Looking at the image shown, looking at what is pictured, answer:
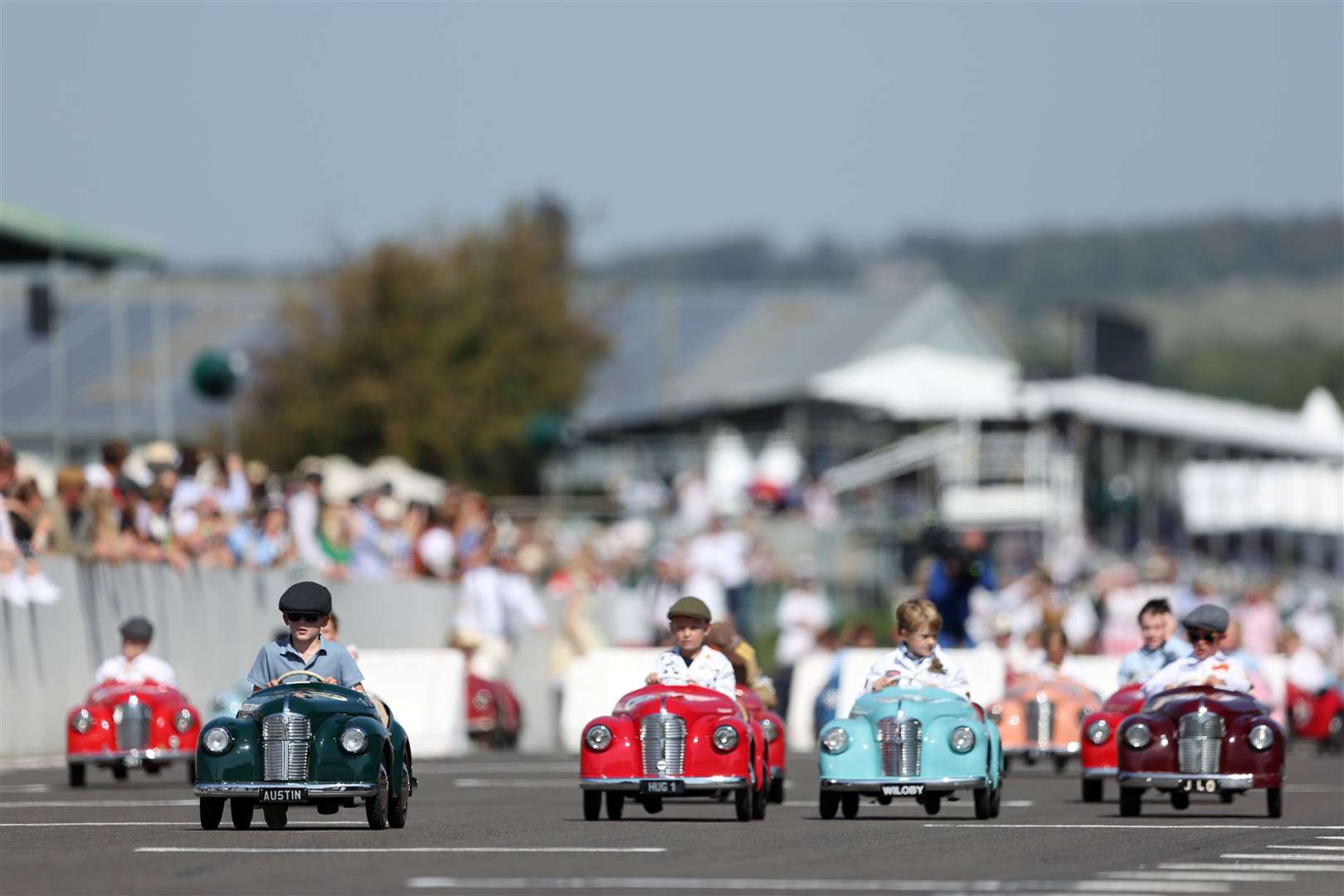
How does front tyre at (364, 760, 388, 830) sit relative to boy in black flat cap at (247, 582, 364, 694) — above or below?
below

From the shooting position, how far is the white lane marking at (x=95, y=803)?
19953 millimetres

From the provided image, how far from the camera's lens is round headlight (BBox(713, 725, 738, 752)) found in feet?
59.8

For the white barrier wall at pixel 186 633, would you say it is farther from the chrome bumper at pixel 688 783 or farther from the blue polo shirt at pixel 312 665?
the blue polo shirt at pixel 312 665

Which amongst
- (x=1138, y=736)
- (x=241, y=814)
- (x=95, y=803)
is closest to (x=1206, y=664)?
(x=1138, y=736)

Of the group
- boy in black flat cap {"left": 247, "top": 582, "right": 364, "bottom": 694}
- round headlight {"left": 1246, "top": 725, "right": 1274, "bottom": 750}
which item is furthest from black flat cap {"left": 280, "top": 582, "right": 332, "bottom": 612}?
round headlight {"left": 1246, "top": 725, "right": 1274, "bottom": 750}

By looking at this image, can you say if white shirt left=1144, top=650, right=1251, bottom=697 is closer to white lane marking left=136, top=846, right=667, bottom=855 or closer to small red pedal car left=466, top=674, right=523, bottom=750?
white lane marking left=136, top=846, right=667, bottom=855

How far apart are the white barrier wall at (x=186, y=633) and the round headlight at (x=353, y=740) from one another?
10764 mm

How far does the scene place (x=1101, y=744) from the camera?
2159 centimetres

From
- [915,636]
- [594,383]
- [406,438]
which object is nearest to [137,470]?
[915,636]

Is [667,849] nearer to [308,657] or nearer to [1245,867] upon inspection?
[308,657]

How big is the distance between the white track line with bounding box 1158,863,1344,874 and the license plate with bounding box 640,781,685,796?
396 cm

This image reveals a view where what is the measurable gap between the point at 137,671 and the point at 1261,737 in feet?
29.7

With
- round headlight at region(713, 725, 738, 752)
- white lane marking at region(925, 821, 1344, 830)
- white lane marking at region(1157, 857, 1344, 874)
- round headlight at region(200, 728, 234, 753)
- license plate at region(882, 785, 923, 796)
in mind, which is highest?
round headlight at region(200, 728, 234, 753)

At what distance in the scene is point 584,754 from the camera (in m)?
18.2
